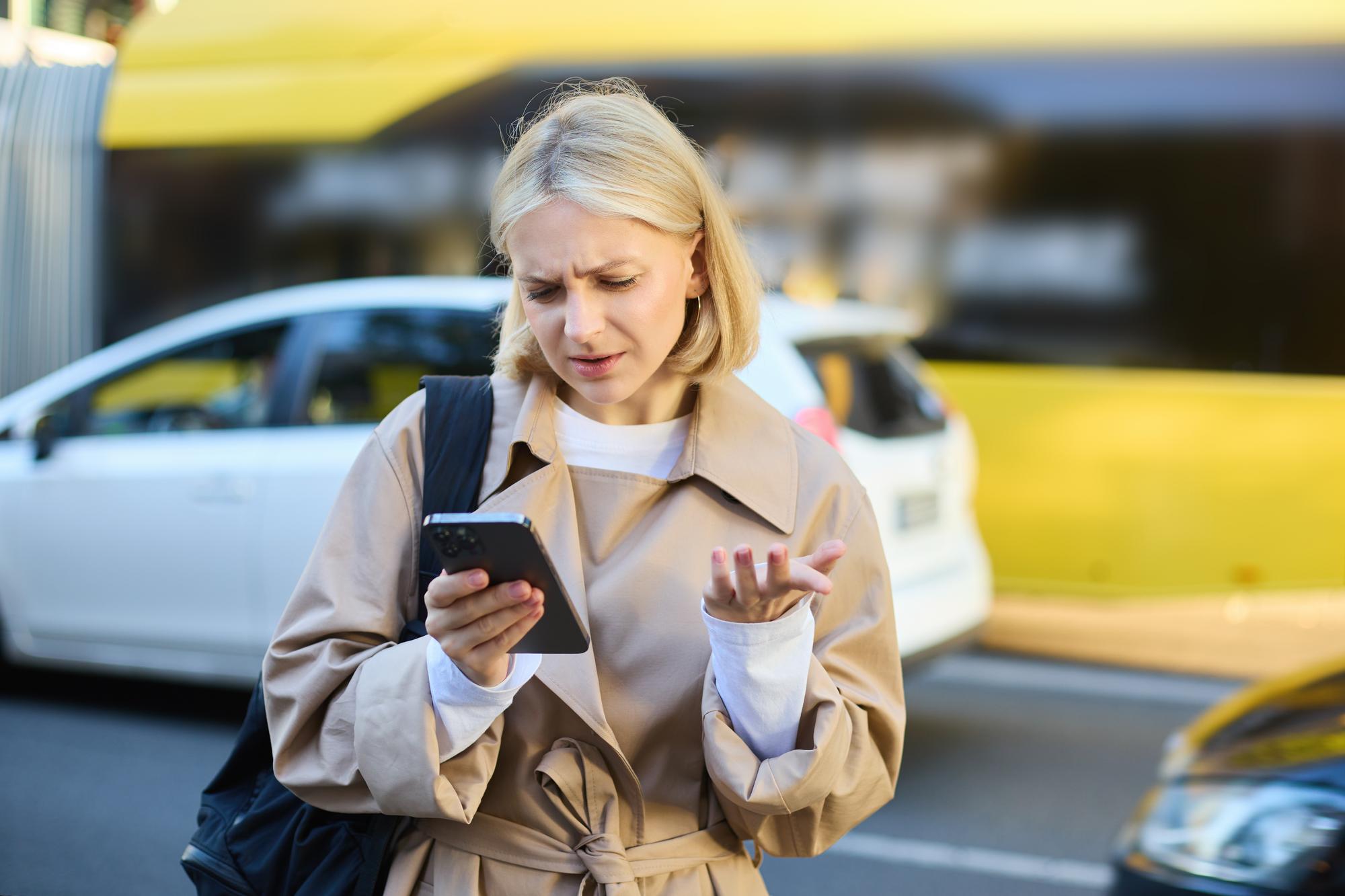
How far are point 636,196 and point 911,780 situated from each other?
13.3 feet


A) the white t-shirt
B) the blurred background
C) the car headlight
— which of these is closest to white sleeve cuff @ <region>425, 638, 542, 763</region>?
the white t-shirt

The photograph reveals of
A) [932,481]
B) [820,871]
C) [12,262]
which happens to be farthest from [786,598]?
[12,262]

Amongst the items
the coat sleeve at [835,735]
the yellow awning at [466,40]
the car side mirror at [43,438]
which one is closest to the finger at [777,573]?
the coat sleeve at [835,735]

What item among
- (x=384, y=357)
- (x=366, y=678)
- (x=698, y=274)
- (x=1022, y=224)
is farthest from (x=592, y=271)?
(x=1022, y=224)

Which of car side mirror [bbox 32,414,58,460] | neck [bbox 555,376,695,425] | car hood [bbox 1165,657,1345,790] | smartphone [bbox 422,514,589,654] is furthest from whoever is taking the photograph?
car side mirror [bbox 32,414,58,460]

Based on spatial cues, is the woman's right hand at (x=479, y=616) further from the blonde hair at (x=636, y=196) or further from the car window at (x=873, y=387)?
the car window at (x=873, y=387)

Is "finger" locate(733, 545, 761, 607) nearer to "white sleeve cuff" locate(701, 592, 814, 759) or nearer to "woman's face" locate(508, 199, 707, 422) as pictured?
"white sleeve cuff" locate(701, 592, 814, 759)

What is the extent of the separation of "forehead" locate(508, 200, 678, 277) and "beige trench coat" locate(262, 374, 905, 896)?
Result: 190 millimetres

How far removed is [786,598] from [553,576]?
0.80ft

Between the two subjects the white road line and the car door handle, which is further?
the car door handle

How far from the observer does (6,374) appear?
29.7 ft

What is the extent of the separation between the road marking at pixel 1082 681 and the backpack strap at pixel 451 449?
5.18m

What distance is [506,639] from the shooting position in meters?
1.39

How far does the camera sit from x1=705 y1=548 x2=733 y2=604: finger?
139cm
